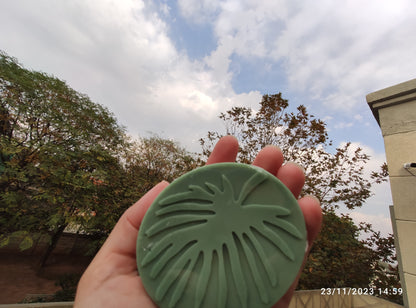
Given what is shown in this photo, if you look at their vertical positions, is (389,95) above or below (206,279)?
above

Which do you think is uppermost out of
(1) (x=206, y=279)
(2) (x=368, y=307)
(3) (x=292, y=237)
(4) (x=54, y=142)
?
(4) (x=54, y=142)

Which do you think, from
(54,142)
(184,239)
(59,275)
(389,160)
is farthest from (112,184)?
(389,160)

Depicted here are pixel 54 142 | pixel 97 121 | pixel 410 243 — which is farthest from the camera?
pixel 97 121

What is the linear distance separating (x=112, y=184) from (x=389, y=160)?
7.44 meters

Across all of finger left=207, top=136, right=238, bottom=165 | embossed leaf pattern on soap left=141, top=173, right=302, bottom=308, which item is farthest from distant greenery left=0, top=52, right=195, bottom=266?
embossed leaf pattern on soap left=141, top=173, right=302, bottom=308

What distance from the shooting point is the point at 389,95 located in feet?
12.5

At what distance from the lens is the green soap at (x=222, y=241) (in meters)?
1.23

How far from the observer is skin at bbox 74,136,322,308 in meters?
1.34

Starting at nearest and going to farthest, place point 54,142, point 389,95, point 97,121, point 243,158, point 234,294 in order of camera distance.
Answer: point 234,294
point 389,95
point 243,158
point 54,142
point 97,121

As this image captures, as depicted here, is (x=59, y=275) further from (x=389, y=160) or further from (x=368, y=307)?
(x=389, y=160)

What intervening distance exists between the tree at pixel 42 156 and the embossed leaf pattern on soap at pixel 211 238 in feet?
19.3

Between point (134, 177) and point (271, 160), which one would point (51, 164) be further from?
point (271, 160)

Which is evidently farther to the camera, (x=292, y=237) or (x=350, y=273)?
(x=350, y=273)
